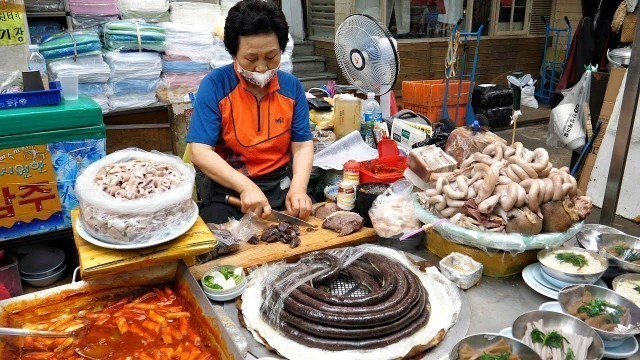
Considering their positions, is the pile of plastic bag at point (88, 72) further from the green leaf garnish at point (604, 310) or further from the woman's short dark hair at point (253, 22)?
the green leaf garnish at point (604, 310)

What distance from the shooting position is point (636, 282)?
1893 mm

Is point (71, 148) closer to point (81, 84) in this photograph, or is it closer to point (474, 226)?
point (81, 84)

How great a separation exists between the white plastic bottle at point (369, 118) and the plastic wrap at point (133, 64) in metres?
2.74

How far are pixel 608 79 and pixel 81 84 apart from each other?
244 inches

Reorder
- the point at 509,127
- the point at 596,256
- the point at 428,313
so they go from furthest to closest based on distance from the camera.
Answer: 1. the point at 509,127
2. the point at 596,256
3. the point at 428,313

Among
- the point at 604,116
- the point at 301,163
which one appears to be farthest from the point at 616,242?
the point at 604,116

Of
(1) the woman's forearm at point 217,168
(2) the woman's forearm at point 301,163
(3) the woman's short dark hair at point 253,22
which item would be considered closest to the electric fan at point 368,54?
(2) the woman's forearm at point 301,163

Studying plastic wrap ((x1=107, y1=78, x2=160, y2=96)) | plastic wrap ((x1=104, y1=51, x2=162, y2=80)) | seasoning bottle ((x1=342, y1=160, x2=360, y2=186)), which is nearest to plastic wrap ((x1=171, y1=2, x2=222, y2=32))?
plastic wrap ((x1=104, y1=51, x2=162, y2=80))

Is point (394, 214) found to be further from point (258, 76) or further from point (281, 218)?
point (258, 76)

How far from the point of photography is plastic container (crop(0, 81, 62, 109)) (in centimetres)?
290

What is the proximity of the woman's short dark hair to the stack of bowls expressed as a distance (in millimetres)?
2323

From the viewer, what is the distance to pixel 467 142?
2.51 m

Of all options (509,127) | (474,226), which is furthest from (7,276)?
(509,127)

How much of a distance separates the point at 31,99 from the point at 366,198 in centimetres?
231
